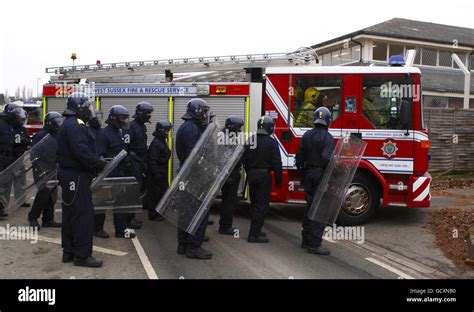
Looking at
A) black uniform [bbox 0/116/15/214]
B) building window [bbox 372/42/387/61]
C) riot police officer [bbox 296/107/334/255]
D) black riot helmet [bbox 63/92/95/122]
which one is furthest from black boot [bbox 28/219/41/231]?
building window [bbox 372/42/387/61]

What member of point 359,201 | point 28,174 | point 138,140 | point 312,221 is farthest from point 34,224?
point 359,201

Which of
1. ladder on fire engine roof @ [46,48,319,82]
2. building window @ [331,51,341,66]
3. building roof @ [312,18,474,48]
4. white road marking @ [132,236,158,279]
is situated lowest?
white road marking @ [132,236,158,279]

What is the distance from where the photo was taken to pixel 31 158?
7.76 meters

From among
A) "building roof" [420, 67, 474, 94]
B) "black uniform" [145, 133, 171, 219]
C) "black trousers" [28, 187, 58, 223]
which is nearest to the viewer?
"black trousers" [28, 187, 58, 223]

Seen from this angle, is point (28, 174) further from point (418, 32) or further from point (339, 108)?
point (418, 32)

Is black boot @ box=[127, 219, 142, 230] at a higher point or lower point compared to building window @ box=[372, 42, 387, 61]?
lower

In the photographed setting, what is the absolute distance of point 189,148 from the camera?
6.18 meters

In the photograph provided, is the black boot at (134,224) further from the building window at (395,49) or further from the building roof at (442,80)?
the building window at (395,49)

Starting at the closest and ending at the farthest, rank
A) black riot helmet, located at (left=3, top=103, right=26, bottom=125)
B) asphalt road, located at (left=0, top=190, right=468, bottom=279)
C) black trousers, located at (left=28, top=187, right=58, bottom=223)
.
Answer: asphalt road, located at (left=0, top=190, right=468, bottom=279) < black trousers, located at (left=28, top=187, right=58, bottom=223) < black riot helmet, located at (left=3, top=103, right=26, bottom=125)

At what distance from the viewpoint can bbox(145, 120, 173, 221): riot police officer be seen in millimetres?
A: 8094

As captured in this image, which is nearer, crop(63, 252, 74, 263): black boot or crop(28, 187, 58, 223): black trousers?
crop(63, 252, 74, 263): black boot

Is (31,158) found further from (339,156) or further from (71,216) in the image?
(339,156)

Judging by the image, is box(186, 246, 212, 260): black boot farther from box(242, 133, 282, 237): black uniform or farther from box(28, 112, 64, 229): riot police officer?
box(28, 112, 64, 229): riot police officer
